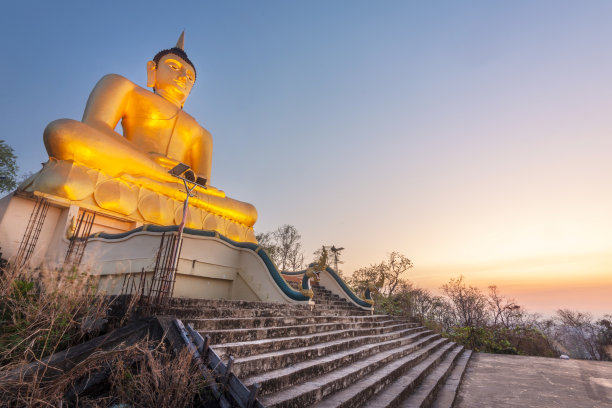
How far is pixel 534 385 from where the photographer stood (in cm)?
567

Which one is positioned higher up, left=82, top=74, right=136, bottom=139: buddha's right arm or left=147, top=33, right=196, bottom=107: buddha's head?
left=147, top=33, right=196, bottom=107: buddha's head

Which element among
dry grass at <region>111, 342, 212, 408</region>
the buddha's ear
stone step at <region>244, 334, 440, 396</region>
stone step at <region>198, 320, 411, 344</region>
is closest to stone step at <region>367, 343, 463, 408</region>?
stone step at <region>244, 334, 440, 396</region>

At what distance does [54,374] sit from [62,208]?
8905mm

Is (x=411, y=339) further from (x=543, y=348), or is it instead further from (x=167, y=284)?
(x=543, y=348)

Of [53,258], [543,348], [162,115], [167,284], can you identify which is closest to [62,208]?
[53,258]

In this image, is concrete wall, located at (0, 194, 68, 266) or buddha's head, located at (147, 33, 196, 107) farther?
buddha's head, located at (147, 33, 196, 107)

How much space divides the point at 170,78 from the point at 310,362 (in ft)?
48.9

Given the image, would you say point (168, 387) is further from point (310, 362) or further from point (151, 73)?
point (151, 73)

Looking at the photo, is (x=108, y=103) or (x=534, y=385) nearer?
(x=534, y=385)

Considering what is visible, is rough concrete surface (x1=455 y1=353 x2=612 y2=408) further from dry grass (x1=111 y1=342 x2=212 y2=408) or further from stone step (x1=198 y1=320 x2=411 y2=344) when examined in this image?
dry grass (x1=111 y1=342 x2=212 y2=408)

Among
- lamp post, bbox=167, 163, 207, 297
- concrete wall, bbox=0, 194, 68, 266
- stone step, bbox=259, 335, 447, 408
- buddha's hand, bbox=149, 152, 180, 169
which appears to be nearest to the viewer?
stone step, bbox=259, 335, 447, 408

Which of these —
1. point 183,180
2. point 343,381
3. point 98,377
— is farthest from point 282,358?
point 183,180

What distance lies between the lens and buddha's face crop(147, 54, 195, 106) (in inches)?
568

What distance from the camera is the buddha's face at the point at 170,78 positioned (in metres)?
14.4
